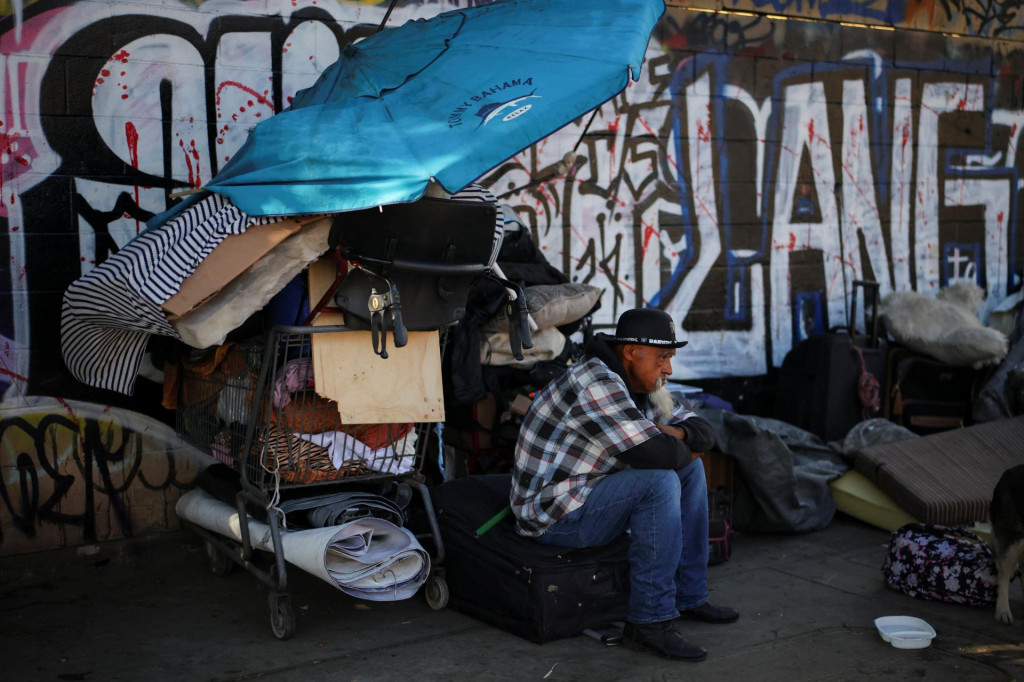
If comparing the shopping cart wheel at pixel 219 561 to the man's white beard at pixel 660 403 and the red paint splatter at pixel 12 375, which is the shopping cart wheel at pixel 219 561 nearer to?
the red paint splatter at pixel 12 375

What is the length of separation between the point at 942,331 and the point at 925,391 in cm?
41

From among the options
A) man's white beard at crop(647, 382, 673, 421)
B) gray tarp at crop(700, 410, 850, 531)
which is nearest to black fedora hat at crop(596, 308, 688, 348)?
man's white beard at crop(647, 382, 673, 421)

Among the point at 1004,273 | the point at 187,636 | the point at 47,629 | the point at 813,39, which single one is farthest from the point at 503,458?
the point at 1004,273

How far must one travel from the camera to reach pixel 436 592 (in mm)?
4613

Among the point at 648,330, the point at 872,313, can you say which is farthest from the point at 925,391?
the point at 648,330

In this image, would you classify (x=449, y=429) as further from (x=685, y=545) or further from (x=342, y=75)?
(x=342, y=75)

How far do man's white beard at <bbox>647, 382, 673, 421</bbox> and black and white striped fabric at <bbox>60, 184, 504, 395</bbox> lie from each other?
86cm

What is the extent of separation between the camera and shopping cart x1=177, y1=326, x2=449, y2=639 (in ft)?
13.8

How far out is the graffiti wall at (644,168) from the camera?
16.7 feet

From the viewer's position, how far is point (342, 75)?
14.4ft

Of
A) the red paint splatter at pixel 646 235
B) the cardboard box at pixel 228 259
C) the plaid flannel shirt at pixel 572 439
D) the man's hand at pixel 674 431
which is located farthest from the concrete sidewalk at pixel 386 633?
the red paint splatter at pixel 646 235

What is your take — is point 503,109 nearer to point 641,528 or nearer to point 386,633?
point 641,528

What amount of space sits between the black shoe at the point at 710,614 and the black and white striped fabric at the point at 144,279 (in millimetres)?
1694

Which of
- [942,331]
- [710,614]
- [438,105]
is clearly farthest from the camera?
[942,331]
